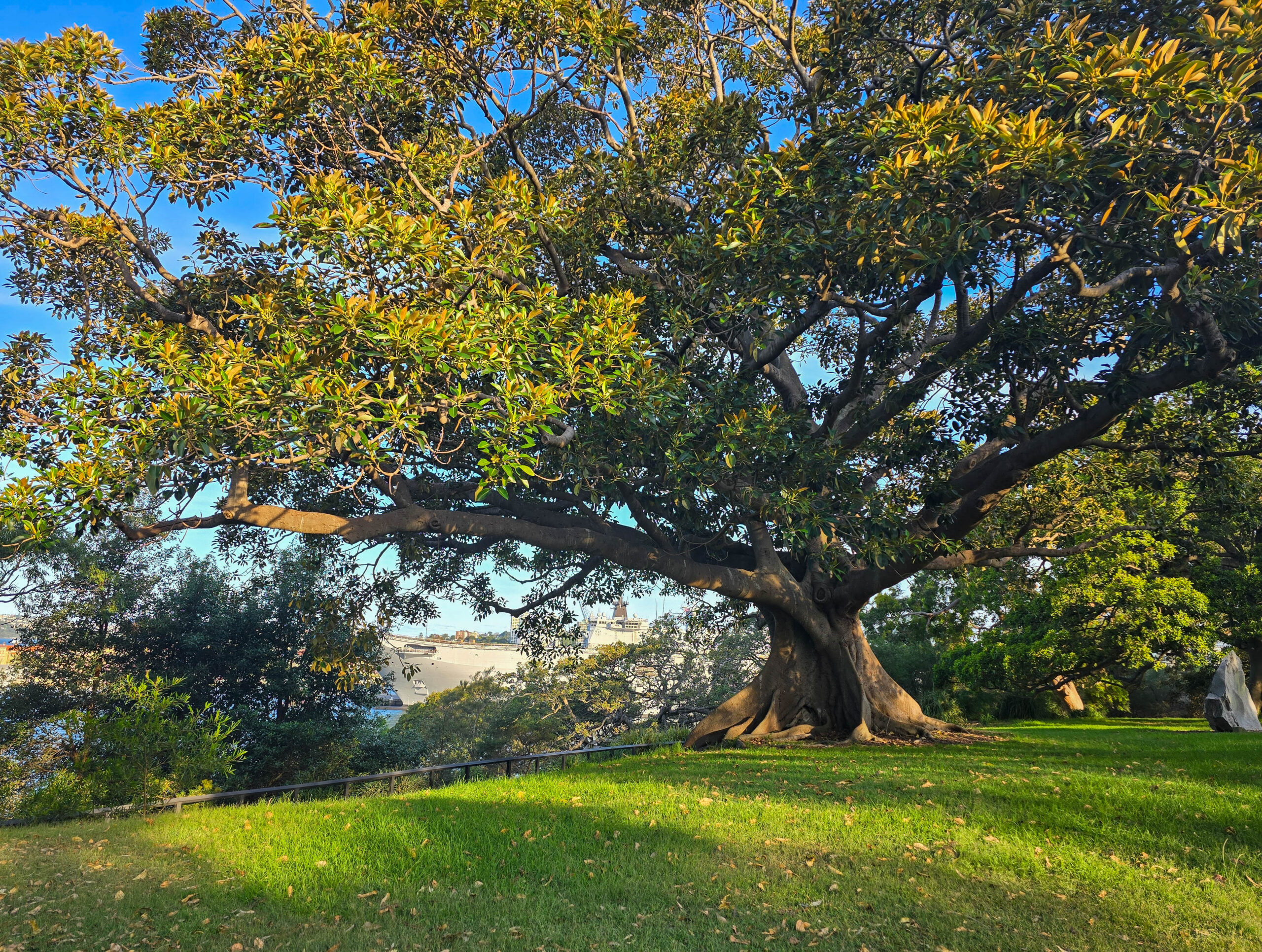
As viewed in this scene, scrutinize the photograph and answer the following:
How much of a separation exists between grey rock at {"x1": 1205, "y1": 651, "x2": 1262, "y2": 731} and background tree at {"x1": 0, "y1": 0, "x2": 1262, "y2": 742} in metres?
8.56

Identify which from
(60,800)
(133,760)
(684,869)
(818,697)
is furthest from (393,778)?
(684,869)

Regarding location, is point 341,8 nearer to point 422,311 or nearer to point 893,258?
point 422,311

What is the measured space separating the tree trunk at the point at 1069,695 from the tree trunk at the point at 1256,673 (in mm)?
4511

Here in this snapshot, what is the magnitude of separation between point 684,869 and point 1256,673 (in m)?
23.7

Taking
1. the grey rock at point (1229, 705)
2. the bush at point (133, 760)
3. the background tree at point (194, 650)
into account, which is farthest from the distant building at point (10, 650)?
the grey rock at point (1229, 705)

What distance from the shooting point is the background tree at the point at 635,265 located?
664 centimetres

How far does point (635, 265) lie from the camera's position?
1128 cm

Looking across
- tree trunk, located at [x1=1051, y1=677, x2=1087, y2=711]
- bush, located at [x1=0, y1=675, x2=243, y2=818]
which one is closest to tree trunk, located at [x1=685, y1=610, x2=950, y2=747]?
bush, located at [x1=0, y1=675, x2=243, y2=818]

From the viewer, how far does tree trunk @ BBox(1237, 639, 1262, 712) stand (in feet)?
65.7

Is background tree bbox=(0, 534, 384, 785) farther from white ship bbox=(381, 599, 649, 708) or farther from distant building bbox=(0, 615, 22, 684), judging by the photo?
white ship bbox=(381, 599, 649, 708)

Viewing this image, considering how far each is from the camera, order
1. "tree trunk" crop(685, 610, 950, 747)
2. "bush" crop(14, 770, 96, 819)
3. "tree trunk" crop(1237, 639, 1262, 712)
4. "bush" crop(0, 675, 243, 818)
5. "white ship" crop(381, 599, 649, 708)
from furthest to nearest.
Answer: "white ship" crop(381, 599, 649, 708)
"tree trunk" crop(1237, 639, 1262, 712)
"tree trunk" crop(685, 610, 950, 747)
"bush" crop(0, 675, 243, 818)
"bush" crop(14, 770, 96, 819)

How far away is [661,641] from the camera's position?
30406 mm

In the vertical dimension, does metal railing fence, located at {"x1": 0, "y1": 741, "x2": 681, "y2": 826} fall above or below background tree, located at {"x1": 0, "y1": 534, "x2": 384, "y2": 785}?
below

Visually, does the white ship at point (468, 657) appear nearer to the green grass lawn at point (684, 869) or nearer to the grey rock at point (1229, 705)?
the grey rock at point (1229, 705)
